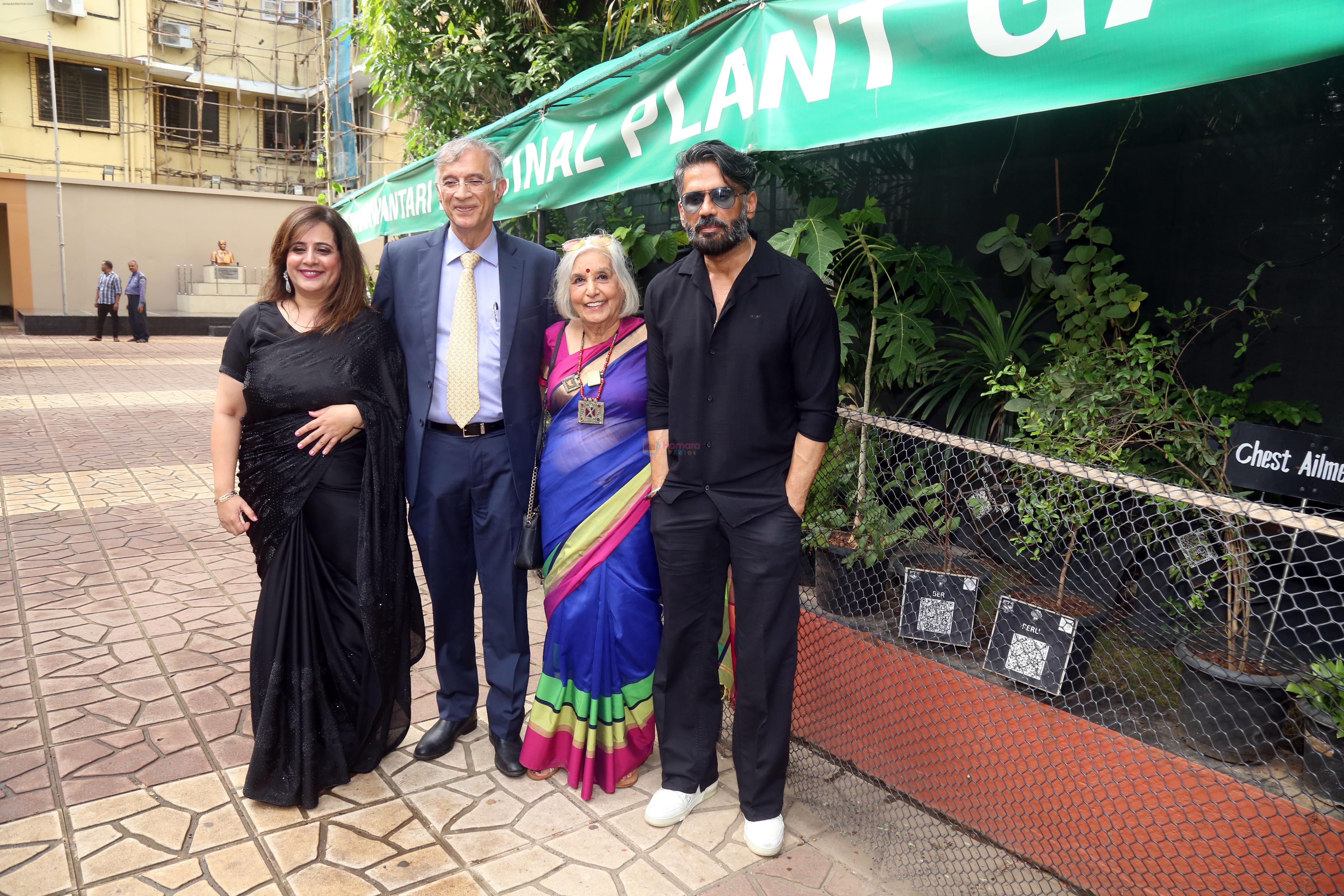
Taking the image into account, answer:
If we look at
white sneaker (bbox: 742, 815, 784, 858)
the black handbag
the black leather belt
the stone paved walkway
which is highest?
the black leather belt

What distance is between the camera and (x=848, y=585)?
352 centimetres

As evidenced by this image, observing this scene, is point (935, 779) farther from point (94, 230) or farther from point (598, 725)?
point (94, 230)

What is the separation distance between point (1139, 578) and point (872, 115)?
6.43 ft

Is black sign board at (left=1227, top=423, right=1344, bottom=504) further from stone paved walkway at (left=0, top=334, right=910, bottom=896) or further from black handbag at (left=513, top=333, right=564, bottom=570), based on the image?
black handbag at (left=513, top=333, right=564, bottom=570)

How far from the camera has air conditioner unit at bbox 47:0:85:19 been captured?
22.3 m

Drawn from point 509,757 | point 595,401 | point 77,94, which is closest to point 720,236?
point 595,401

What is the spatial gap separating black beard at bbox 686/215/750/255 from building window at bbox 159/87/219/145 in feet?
89.5

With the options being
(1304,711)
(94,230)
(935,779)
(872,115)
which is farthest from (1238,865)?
(94,230)

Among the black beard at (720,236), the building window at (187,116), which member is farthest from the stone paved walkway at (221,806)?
the building window at (187,116)

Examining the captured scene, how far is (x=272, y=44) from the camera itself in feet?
86.9

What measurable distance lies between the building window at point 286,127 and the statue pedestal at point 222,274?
5270mm

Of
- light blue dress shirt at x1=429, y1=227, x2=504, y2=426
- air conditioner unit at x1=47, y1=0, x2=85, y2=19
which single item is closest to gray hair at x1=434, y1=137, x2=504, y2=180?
light blue dress shirt at x1=429, y1=227, x2=504, y2=426

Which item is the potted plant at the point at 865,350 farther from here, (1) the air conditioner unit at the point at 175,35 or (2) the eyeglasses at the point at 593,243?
(1) the air conditioner unit at the point at 175,35

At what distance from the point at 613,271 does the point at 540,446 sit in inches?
25.9
